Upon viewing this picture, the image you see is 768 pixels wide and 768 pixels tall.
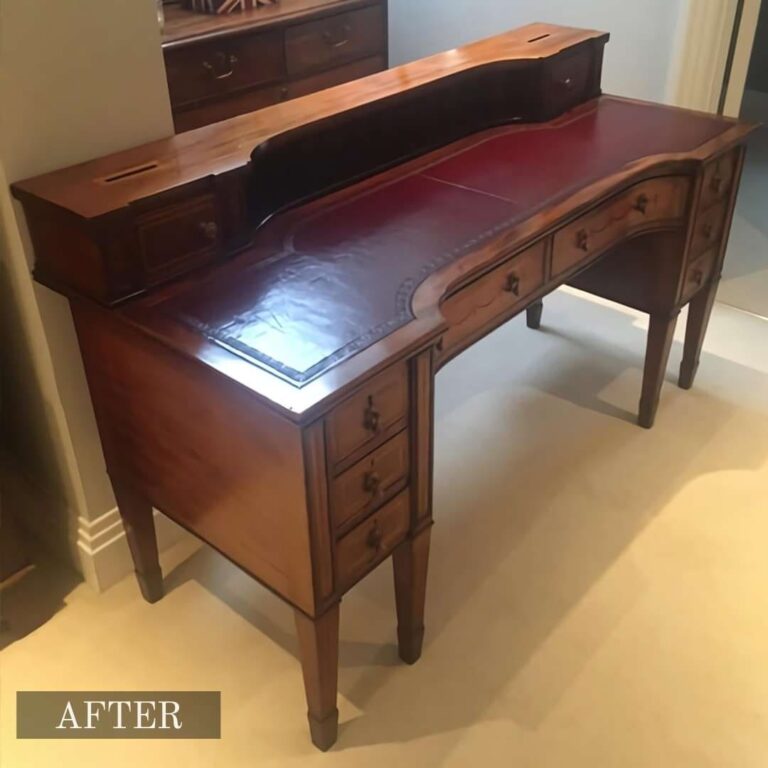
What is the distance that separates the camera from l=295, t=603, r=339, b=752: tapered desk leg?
1353 millimetres

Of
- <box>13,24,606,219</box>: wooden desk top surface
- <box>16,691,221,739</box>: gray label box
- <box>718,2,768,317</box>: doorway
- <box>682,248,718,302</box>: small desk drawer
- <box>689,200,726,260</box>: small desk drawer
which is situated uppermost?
<box>13,24,606,219</box>: wooden desk top surface

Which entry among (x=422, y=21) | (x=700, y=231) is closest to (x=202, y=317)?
(x=700, y=231)

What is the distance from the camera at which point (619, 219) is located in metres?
1.84

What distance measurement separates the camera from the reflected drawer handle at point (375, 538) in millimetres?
1358

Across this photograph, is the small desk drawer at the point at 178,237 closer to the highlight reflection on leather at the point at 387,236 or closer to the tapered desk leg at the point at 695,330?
the highlight reflection on leather at the point at 387,236

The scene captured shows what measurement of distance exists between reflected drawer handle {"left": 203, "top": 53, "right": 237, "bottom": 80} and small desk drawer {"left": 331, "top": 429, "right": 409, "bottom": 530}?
65.5 inches

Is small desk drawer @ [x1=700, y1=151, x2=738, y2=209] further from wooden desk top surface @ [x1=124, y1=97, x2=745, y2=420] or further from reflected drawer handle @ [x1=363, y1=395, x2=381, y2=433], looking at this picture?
reflected drawer handle @ [x1=363, y1=395, x2=381, y2=433]

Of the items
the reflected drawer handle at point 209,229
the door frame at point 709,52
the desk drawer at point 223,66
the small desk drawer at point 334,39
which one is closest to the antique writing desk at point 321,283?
the reflected drawer handle at point 209,229

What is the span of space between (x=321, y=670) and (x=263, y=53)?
78.0 inches

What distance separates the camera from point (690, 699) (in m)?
1.59

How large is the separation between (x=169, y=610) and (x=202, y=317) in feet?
2.49

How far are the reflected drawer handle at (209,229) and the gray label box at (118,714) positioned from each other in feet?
2.72

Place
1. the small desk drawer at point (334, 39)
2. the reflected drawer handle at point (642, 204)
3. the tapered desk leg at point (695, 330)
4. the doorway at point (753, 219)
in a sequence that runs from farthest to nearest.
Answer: the doorway at point (753, 219) < the small desk drawer at point (334, 39) < the tapered desk leg at point (695, 330) < the reflected drawer handle at point (642, 204)

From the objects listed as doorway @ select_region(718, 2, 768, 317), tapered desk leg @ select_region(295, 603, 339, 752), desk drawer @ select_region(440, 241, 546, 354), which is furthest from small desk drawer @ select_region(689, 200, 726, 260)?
tapered desk leg @ select_region(295, 603, 339, 752)
